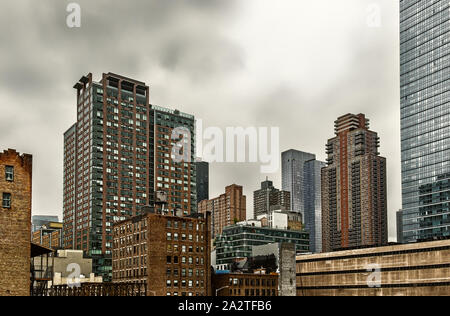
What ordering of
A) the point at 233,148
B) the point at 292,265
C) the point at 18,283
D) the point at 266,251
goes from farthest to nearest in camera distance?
the point at 266,251 → the point at 292,265 → the point at 18,283 → the point at 233,148

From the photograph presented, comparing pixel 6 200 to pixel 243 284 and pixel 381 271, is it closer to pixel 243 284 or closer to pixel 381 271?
pixel 243 284

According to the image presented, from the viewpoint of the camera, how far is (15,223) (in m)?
69.1

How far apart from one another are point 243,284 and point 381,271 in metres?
33.4

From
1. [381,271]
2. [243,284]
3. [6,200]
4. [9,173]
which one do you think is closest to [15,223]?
[6,200]

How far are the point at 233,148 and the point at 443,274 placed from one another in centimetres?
9805

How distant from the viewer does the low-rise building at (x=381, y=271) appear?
12238 cm

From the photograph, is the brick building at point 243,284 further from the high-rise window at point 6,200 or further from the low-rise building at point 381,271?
the high-rise window at point 6,200

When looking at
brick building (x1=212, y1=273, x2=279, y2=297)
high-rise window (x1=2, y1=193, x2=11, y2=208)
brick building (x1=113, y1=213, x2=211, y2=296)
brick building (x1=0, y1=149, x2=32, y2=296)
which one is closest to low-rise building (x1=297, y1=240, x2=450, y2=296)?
brick building (x1=212, y1=273, x2=279, y2=297)

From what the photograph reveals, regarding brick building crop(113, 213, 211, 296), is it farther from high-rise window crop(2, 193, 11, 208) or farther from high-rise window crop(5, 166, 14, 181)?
high-rise window crop(5, 166, 14, 181)

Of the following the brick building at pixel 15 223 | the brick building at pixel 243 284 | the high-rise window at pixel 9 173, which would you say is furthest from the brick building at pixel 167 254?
the high-rise window at pixel 9 173

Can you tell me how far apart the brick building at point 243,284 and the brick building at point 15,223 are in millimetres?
67881
